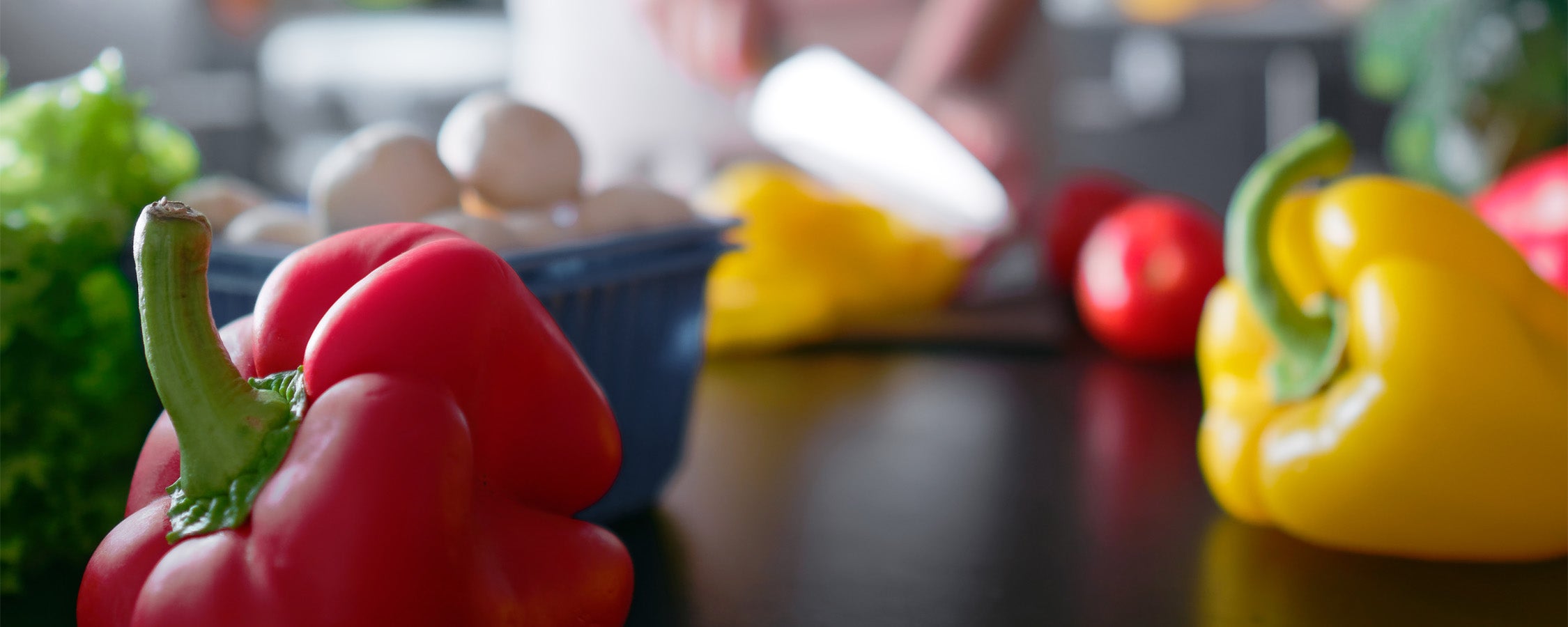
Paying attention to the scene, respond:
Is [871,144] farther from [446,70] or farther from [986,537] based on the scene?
[446,70]

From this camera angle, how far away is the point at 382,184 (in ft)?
1.81

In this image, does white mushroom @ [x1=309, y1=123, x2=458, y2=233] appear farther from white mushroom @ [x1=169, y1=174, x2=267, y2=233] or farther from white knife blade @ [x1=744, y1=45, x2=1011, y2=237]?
white knife blade @ [x1=744, y1=45, x2=1011, y2=237]

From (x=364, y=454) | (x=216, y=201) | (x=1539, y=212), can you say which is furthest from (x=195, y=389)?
(x=1539, y=212)

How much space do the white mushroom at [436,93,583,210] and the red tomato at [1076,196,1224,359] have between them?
67cm

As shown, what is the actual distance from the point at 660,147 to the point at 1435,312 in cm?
86

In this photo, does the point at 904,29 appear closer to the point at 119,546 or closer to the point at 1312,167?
the point at 1312,167

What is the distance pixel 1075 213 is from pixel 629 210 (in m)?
0.91

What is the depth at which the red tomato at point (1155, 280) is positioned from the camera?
111cm

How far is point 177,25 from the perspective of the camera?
12.6 ft

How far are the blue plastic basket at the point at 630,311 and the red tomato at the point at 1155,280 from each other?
0.57 meters

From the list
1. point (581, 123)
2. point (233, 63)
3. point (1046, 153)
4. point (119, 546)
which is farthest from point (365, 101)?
point (119, 546)

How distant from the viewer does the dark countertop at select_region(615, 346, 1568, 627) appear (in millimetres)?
506

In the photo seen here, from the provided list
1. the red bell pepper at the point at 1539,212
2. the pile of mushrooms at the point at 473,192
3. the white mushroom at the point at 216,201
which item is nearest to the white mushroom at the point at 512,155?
the pile of mushrooms at the point at 473,192

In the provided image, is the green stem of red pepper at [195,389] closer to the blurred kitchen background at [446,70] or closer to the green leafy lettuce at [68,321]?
the green leafy lettuce at [68,321]
